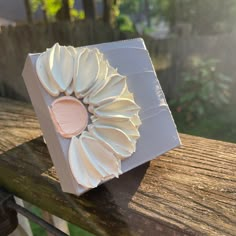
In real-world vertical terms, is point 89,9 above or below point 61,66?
below

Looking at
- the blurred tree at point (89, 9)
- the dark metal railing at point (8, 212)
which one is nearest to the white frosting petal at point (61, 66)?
the dark metal railing at point (8, 212)

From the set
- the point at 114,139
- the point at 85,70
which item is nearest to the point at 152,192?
the point at 114,139

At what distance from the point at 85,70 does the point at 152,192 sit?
8.4 inches

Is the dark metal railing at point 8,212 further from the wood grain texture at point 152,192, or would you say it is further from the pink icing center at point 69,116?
the pink icing center at point 69,116

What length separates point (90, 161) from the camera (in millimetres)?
483

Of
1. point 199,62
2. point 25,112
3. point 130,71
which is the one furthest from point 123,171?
point 199,62

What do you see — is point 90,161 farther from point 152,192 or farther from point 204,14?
point 204,14

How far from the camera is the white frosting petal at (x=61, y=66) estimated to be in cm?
49

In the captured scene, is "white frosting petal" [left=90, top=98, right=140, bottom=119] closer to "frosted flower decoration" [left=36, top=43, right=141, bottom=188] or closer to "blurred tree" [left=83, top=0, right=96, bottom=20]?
"frosted flower decoration" [left=36, top=43, right=141, bottom=188]

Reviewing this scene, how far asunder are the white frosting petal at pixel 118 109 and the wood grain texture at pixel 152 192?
0.10m

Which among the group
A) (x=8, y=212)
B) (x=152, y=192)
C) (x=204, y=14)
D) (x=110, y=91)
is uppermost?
(x=110, y=91)

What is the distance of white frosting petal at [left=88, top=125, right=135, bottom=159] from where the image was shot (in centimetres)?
50

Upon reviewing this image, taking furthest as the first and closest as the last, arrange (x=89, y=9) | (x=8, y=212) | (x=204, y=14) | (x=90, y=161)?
(x=204, y=14) < (x=89, y=9) < (x=8, y=212) < (x=90, y=161)

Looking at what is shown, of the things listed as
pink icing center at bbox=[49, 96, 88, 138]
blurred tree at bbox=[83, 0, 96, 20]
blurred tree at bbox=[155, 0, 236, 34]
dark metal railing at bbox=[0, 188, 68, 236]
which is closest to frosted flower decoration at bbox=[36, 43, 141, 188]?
pink icing center at bbox=[49, 96, 88, 138]
